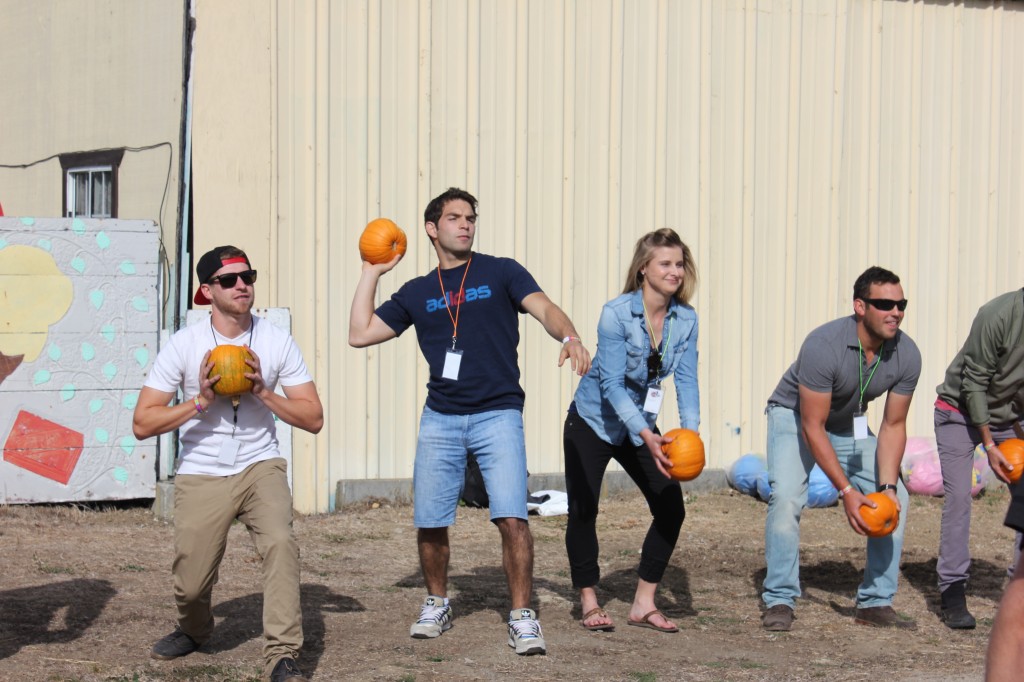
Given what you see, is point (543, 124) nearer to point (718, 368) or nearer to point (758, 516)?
point (718, 368)

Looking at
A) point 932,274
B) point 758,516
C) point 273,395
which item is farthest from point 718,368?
point 273,395

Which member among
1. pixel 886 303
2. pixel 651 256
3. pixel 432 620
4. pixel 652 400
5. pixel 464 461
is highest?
pixel 651 256

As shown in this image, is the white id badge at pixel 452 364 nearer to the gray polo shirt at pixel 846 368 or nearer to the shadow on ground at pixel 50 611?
the gray polo shirt at pixel 846 368

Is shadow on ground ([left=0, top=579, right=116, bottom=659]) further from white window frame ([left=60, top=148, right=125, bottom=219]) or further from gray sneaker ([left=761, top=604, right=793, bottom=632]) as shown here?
white window frame ([left=60, top=148, right=125, bottom=219])

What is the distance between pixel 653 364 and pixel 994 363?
6.45ft

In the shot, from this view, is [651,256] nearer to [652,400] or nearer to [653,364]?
[653,364]

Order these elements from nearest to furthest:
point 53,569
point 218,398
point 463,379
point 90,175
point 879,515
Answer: point 218,398
point 463,379
point 879,515
point 53,569
point 90,175

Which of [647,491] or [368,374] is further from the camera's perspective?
[368,374]

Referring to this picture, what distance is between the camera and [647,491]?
271 inches

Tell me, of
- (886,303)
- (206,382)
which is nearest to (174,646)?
(206,382)

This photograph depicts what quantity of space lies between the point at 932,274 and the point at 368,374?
18.8 feet

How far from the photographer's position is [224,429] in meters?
5.82

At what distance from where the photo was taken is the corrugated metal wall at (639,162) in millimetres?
10469

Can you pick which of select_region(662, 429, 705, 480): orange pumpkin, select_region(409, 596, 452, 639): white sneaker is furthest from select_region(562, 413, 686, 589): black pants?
select_region(409, 596, 452, 639): white sneaker
